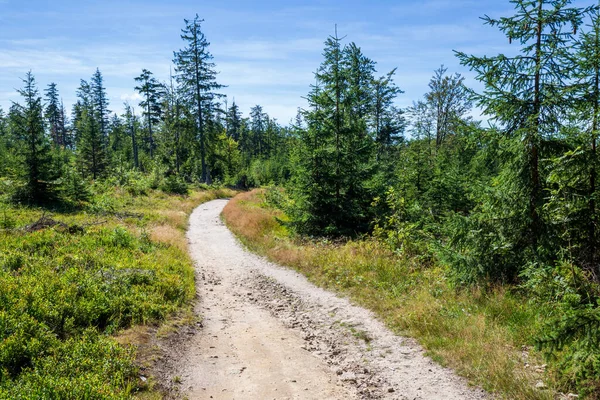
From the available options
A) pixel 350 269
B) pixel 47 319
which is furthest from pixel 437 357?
pixel 47 319

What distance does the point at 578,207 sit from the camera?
5.94 m

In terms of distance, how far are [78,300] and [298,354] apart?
514 centimetres

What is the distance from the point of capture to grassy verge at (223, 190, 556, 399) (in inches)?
213

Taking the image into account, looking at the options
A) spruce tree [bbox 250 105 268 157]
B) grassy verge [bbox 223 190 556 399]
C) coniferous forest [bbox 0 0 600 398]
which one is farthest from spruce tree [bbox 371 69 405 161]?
spruce tree [bbox 250 105 268 157]

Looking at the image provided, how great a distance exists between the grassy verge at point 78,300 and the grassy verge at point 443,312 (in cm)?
509

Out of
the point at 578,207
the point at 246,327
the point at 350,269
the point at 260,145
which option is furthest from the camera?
the point at 260,145

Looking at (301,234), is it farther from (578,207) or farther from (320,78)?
(578,207)

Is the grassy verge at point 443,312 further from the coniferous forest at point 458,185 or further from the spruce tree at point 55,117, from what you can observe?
the spruce tree at point 55,117

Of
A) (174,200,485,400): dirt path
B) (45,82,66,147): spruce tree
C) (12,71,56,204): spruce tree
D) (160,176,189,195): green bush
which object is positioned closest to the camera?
(174,200,485,400): dirt path

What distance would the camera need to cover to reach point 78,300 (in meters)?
7.84

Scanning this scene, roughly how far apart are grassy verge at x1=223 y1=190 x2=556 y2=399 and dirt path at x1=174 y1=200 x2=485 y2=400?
13.9 inches

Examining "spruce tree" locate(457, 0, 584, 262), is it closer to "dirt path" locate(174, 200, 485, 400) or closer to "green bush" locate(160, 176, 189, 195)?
"dirt path" locate(174, 200, 485, 400)

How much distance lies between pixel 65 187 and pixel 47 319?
19.1m

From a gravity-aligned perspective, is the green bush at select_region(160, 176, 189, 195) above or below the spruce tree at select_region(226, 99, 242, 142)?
below
